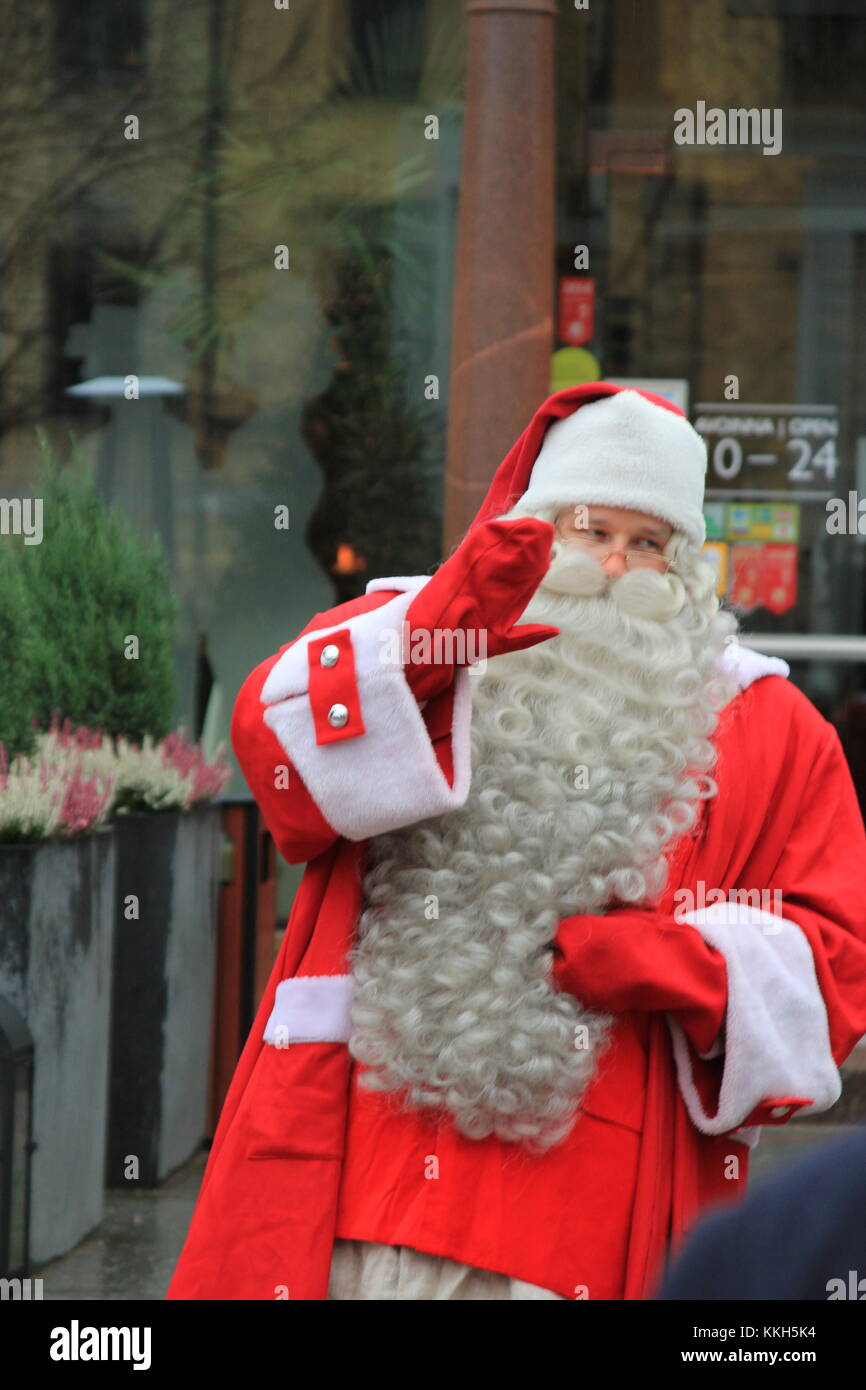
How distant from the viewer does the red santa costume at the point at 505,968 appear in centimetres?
241

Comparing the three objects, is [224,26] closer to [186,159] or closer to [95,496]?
[186,159]

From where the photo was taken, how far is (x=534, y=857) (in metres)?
2.53

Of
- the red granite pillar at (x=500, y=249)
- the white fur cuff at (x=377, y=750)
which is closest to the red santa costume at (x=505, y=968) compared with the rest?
the white fur cuff at (x=377, y=750)

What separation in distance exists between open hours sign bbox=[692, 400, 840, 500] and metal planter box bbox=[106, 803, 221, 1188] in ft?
8.78

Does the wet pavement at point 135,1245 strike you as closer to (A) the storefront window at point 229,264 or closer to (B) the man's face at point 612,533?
(B) the man's face at point 612,533

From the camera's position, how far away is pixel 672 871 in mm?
2592

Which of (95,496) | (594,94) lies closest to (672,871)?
(95,496)

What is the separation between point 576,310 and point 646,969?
4.79 meters

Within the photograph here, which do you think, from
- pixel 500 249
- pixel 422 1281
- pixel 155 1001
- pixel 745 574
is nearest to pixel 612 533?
pixel 422 1281

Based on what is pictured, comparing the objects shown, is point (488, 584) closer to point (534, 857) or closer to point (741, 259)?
point (534, 857)

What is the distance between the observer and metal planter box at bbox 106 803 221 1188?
5145 mm

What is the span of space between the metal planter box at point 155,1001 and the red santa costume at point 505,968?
103 inches

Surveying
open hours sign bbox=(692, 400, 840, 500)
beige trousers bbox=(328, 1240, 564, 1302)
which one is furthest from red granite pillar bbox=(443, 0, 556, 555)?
beige trousers bbox=(328, 1240, 564, 1302)

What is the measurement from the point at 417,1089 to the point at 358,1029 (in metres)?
0.12
